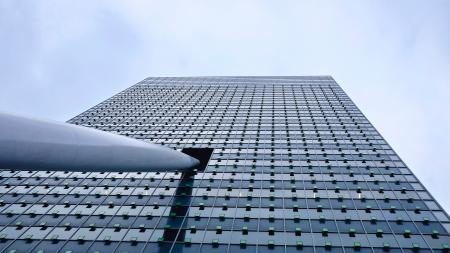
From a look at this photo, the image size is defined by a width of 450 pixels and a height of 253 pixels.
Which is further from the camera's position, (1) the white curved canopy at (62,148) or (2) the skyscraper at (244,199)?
(2) the skyscraper at (244,199)

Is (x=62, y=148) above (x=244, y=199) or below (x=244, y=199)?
below

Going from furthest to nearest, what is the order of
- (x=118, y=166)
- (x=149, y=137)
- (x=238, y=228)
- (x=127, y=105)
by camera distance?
(x=127, y=105) → (x=149, y=137) → (x=238, y=228) → (x=118, y=166)

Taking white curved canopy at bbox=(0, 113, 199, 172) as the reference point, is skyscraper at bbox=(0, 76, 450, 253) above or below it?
above

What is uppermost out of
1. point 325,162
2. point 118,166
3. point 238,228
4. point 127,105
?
point 127,105

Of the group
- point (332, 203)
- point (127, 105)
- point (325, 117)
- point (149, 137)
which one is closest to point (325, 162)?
point (332, 203)

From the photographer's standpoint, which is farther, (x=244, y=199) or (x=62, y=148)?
(x=244, y=199)

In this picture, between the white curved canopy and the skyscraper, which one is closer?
the white curved canopy

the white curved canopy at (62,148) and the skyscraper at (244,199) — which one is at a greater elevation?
the skyscraper at (244,199)

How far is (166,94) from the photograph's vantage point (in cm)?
9081

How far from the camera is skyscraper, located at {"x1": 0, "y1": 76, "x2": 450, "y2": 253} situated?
3400 cm

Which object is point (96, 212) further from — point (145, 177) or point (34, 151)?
point (34, 151)

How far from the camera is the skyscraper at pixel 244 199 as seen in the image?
1339 inches

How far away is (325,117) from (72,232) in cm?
4468

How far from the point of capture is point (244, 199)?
40875 millimetres
